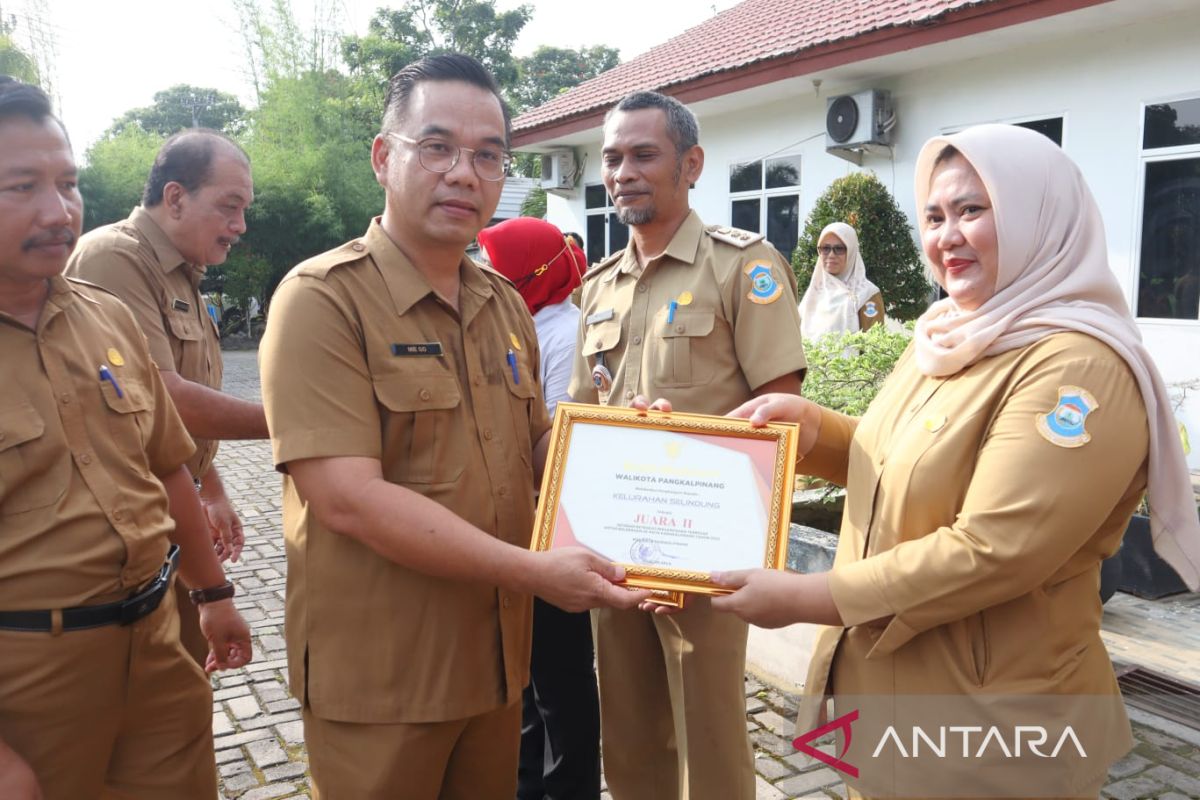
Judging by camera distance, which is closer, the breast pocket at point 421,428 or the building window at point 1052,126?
the breast pocket at point 421,428

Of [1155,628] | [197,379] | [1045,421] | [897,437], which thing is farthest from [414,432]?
[1155,628]

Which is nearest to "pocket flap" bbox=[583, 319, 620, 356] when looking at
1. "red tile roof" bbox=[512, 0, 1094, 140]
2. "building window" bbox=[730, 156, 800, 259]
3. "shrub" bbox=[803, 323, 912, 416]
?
"shrub" bbox=[803, 323, 912, 416]

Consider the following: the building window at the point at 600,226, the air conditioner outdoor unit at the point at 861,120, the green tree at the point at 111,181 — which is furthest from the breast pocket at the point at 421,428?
the green tree at the point at 111,181

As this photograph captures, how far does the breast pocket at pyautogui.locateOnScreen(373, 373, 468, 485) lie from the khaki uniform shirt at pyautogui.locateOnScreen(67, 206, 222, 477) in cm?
156

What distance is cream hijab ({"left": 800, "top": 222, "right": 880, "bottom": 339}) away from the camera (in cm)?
788

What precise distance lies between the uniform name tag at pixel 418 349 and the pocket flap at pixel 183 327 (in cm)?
173

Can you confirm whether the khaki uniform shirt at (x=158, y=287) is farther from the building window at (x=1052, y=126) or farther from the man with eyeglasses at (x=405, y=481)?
the building window at (x=1052, y=126)

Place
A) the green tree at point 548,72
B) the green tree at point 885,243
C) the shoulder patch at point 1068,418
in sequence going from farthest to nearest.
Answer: the green tree at point 548,72 < the green tree at point 885,243 < the shoulder patch at point 1068,418

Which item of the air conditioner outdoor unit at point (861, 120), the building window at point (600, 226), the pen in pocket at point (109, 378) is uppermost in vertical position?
the air conditioner outdoor unit at point (861, 120)

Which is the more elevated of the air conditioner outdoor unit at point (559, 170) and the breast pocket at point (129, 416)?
the air conditioner outdoor unit at point (559, 170)

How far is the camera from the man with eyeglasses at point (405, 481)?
6.53 ft

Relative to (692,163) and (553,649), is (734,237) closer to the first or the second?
(692,163)

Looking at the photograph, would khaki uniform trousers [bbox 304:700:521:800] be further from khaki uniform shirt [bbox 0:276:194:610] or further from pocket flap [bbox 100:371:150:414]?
pocket flap [bbox 100:371:150:414]

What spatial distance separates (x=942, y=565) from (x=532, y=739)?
2026mm
